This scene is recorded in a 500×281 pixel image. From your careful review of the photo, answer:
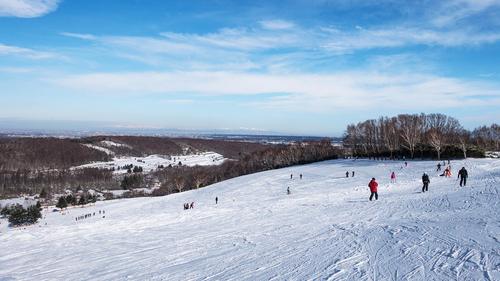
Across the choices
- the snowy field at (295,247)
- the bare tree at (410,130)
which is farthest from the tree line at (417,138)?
the snowy field at (295,247)

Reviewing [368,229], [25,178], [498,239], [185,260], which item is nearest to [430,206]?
[368,229]

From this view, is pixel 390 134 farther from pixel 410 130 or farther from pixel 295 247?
pixel 295 247

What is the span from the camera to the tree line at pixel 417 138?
235 ft

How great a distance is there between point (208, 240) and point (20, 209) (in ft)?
206

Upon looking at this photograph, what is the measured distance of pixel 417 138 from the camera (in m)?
81.7

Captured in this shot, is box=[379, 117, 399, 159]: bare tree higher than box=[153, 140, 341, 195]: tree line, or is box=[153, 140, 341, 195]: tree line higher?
box=[379, 117, 399, 159]: bare tree

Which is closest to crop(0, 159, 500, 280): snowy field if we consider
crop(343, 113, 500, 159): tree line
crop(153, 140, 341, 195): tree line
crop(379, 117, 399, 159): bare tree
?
crop(343, 113, 500, 159): tree line

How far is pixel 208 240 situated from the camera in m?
16.4

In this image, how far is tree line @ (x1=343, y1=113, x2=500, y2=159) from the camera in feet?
235

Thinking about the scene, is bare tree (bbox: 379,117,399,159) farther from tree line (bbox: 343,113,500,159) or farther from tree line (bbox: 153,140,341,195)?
tree line (bbox: 153,140,341,195)

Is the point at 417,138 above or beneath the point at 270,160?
above

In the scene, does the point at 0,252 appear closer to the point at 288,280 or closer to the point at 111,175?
the point at 288,280

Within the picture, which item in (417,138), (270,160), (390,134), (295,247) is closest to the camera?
(295,247)

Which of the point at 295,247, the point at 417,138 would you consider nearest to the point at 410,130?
the point at 417,138
